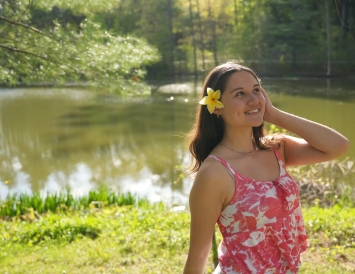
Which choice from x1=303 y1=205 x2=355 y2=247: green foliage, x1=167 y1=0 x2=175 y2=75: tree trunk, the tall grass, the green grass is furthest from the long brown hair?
x1=167 y1=0 x2=175 y2=75: tree trunk

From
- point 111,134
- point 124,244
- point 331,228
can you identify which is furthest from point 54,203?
point 111,134

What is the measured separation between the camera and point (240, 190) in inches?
51.4

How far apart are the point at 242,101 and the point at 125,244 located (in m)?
2.37

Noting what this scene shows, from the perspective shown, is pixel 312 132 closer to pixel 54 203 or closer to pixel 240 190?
pixel 240 190

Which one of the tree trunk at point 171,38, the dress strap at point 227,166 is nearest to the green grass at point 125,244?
the dress strap at point 227,166

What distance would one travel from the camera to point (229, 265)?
134 centimetres

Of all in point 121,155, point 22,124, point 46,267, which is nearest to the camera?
point 46,267

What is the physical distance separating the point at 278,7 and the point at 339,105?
9.46 m

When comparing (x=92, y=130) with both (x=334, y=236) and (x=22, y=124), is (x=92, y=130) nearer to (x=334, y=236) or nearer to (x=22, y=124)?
(x=22, y=124)

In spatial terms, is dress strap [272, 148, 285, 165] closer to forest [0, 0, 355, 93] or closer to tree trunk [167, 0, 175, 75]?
forest [0, 0, 355, 93]

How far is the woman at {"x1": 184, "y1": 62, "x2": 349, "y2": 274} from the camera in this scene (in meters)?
1.30

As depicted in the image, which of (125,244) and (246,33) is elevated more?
(246,33)

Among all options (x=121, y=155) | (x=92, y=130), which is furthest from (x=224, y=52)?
(x=121, y=155)

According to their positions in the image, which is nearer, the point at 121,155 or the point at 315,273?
the point at 315,273
